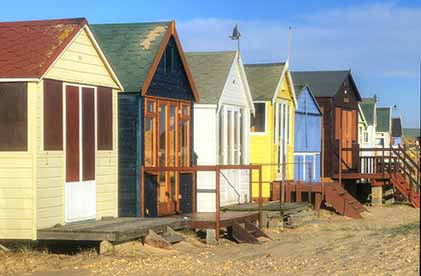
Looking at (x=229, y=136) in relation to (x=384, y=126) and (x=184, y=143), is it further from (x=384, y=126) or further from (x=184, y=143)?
(x=384, y=126)

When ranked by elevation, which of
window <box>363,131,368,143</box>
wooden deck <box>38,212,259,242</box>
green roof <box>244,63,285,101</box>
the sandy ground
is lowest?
the sandy ground


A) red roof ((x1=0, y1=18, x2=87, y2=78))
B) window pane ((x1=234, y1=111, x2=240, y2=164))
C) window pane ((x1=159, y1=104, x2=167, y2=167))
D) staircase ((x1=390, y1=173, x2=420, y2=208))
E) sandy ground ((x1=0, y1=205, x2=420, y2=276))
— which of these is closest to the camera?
sandy ground ((x1=0, y1=205, x2=420, y2=276))

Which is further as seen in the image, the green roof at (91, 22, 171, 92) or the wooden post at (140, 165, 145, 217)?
the green roof at (91, 22, 171, 92)

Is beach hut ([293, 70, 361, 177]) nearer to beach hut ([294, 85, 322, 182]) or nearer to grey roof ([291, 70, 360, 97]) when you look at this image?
grey roof ([291, 70, 360, 97])

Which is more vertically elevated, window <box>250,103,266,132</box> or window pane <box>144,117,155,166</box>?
window <box>250,103,266,132</box>

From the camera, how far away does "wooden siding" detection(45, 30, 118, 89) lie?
585 inches

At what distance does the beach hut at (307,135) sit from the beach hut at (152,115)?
973cm

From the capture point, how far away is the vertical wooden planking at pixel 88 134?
1571 centimetres

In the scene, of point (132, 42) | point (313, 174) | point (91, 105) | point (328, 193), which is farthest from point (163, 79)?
point (313, 174)

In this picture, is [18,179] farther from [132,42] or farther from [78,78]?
[132,42]

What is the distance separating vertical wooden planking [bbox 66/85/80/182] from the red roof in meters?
0.91

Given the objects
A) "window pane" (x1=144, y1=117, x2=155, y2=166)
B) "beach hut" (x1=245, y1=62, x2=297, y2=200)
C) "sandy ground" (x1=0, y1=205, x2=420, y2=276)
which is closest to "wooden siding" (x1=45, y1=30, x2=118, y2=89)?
"window pane" (x1=144, y1=117, x2=155, y2=166)

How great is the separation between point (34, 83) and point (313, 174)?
19421mm

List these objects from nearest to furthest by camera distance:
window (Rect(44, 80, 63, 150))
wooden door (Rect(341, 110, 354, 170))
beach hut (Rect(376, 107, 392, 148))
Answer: window (Rect(44, 80, 63, 150))
wooden door (Rect(341, 110, 354, 170))
beach hut (Rect(376, 107, 392, 148))
